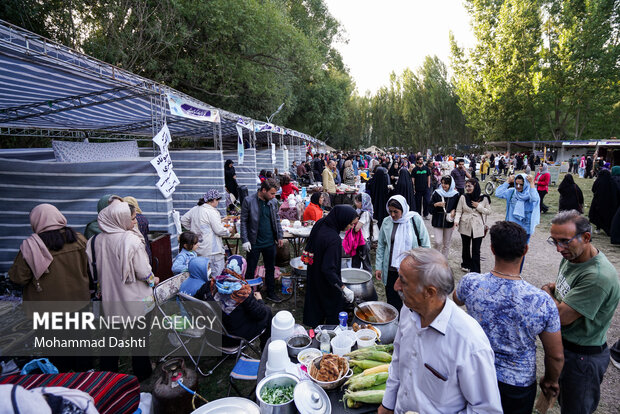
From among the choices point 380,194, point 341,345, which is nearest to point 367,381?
point 341,345

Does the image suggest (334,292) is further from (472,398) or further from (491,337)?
(472,398)

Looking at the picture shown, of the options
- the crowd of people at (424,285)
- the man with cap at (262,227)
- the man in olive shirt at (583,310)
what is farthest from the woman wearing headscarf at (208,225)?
the man in olive shirt at (583,310)

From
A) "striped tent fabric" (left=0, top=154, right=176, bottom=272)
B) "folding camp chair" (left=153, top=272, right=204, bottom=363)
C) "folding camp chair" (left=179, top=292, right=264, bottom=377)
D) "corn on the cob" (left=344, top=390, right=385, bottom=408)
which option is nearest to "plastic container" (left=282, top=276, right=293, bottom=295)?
"folding camp chair" (left=153, top=272, right=204, bottom=363)

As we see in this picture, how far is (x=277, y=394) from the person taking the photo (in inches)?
84.4

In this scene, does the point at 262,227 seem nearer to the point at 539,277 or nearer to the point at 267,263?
the point at 267,263

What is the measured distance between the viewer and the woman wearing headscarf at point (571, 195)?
8109mm

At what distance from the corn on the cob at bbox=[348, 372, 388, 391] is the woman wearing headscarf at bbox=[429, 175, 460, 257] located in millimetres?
4671

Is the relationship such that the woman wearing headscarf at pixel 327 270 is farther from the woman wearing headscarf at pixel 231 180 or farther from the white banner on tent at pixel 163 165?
the woman wearing headscarf at pixel 231 180

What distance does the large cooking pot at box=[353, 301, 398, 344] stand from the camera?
278 cm

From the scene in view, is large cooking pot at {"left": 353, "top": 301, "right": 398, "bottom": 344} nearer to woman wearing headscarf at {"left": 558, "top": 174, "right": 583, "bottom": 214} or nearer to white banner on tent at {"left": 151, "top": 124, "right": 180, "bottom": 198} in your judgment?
white banner on tent at {"left": 151, "top": 124, "right": 180, "bottom": 198}

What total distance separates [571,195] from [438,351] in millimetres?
9355

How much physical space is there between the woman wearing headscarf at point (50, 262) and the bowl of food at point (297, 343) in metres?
2.46

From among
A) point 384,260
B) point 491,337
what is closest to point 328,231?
point 384,260

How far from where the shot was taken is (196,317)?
3.59 m
